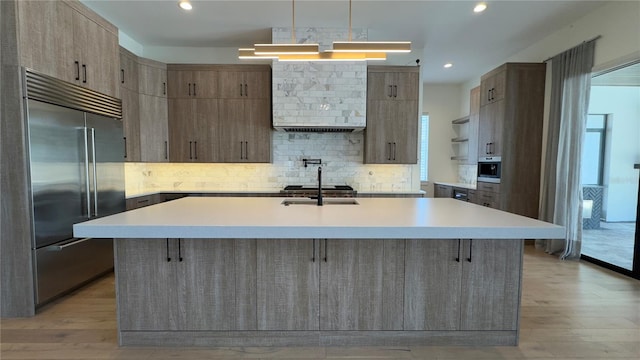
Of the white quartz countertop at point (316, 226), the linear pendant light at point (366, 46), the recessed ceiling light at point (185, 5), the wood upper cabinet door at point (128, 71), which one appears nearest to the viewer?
the white quartz countertop at point (316, 226)

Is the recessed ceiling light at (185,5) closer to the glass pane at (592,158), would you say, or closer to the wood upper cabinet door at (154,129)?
the wood upper cabinet door at (154,129)

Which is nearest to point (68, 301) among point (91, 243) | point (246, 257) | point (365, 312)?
point (91, 243)

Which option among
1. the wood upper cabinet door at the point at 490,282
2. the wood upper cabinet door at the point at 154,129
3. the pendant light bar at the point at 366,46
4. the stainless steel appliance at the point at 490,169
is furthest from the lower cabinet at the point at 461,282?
the wood upper cabinet door at the point at 154,129

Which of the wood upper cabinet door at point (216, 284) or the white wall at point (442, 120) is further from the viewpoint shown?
the white wall at point (442, 120)

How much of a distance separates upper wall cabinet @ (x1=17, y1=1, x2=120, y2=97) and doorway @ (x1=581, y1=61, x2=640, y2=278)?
19.8 feet

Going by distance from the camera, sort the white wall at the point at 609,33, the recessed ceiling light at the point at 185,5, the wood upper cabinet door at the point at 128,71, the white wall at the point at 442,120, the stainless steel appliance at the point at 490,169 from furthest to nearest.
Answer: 1. the white wall at the point at 442,120
2. the stainless steel appliance at the point at 490,169
3. the wood upper cabinet door at the point at 128,71
4. the recessed ceiling light at the point at 185,5
5. the white wall at the point at 609,33

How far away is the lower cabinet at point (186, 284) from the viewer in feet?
6.68

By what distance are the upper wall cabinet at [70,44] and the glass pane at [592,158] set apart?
253 inches

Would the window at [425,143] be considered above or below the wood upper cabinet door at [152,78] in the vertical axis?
below

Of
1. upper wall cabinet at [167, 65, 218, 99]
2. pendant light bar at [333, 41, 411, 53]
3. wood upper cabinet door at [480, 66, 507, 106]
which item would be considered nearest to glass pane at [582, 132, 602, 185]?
wood upper cabinet door at [480, 66, 507, 106]

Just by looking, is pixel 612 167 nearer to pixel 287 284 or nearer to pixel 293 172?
pixel 293 172

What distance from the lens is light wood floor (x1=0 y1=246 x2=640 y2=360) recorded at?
203 centimetres

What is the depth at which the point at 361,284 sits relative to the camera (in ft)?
6.82

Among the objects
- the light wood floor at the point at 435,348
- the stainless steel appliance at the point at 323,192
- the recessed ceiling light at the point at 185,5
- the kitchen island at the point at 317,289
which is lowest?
the light wood floor at the point at 435,348
